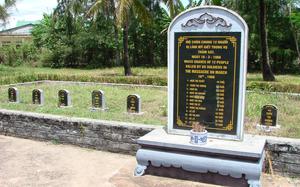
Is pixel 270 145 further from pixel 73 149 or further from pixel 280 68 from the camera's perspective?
pixel 280 68

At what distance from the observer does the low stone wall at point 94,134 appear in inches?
207

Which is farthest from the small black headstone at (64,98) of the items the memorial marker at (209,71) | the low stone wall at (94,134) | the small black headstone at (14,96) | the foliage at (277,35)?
the foliage at (277,35)

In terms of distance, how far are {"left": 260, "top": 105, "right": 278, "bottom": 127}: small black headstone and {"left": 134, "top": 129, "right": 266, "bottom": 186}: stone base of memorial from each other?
199 cm

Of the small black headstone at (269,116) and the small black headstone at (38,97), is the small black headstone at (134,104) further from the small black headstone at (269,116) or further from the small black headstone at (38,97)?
the small black headstone at (269,116)

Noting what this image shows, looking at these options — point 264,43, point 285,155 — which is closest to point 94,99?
point 285,155

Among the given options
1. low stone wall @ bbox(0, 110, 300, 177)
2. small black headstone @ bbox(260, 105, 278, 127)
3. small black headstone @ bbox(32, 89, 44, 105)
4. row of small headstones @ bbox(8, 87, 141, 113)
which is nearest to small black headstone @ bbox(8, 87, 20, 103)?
row of small headstones @ bbox(8, 87, 141, 113)

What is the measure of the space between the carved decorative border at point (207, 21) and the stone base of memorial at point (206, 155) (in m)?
1.48

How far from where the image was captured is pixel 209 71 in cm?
509

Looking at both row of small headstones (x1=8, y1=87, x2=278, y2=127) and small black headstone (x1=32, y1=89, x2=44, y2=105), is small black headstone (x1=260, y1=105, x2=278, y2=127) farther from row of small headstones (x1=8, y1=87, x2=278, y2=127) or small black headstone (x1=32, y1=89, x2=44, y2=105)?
small black headstone (x1=32, y1=89, x2=44, y2=105)

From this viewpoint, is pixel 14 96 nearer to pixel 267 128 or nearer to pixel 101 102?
pixel 101 102

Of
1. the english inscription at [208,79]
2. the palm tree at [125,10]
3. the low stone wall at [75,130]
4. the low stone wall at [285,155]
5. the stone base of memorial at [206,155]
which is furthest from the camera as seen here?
the palm tree at [125,10]

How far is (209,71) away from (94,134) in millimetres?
2432

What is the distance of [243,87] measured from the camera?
16.3ft

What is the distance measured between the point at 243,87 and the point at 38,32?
28.4 meters
